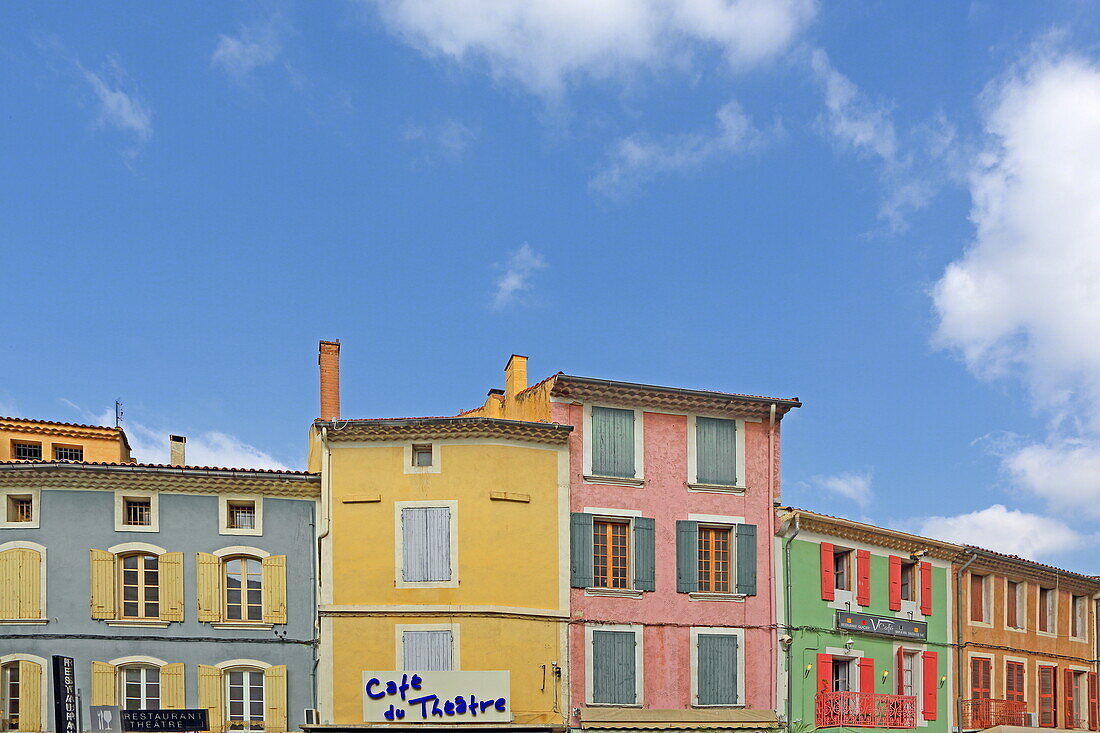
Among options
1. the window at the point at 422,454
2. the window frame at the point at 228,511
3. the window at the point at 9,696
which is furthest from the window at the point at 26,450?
the window at the point at 422,454

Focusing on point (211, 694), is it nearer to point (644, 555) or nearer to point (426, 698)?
point (426, 698)

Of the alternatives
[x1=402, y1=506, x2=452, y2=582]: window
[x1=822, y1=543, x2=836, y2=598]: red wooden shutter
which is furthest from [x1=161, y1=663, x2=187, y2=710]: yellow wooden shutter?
[x1=822, y1=543, x2=836, y2=598]: red wooden shutter

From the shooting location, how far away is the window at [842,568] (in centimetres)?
3803

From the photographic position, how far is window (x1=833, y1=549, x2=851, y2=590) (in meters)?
38.0

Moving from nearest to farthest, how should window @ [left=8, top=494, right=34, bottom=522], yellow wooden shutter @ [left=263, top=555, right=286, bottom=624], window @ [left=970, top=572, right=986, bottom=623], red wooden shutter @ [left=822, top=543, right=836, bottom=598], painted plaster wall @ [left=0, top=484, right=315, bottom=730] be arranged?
1. painted plaster wall @ [left=0, top=484, right=315, bottom=730]
2. window @ [left=8, top=494, right=34, bottom=522]
3. yellow wooden shutter @ [left=263, top=555, right=286, bottom=624]
4. red wooden shutter @ [left=822, top=543, right=836, bottom=598]
5. window @ [left=970, top=572, right=986, bottom=623]

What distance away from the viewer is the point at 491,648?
107 feet

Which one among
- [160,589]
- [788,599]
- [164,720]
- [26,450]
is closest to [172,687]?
[164,720]

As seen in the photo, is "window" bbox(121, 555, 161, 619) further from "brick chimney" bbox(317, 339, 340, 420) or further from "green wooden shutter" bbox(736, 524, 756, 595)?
"green wooden shutter" bbox(736, 524, 756, 595)

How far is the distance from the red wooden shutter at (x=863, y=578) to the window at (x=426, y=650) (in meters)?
13.4

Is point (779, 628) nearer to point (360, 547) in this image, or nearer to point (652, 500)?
point (652, 500)

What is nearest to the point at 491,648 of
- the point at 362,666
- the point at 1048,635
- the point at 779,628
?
the point at 362,666

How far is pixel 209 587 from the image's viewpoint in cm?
3238

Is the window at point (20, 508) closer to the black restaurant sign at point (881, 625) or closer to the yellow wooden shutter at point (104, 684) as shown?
the yellow wooden shutter at point (104, 684)

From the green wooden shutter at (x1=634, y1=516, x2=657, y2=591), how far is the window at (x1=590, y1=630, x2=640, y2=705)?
1432 mm
